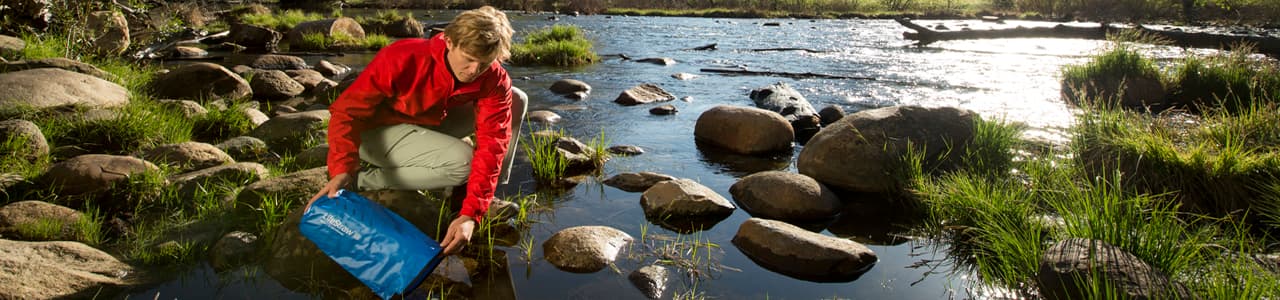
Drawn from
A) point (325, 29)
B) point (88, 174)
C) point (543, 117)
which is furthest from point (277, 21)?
point (88, 174)

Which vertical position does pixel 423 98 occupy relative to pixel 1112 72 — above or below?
above

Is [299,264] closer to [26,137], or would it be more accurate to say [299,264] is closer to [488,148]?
[488,148]

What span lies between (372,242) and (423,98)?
2.29ft

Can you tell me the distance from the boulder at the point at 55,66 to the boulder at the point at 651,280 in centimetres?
637

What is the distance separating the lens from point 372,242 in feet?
9.99

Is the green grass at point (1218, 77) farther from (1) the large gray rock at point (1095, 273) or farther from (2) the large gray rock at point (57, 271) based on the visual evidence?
(2) the large gray rock at point (57, 271)

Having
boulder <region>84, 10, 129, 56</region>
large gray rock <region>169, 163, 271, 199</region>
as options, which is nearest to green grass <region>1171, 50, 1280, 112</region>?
large gray rock <region>169, 163, 271, 199</region>

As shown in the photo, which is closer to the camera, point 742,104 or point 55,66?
point 55,66

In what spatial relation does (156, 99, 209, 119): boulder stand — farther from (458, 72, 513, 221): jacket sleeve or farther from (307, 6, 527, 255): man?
(458, 72, 513, 221): jacket sleeve

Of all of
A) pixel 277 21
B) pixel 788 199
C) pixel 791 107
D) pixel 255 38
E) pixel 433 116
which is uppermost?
pixel 277 21

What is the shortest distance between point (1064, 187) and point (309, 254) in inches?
167

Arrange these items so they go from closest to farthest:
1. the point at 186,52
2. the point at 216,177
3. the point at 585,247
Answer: the point at 585,247 → the point at 216,177 → the point at 186,52

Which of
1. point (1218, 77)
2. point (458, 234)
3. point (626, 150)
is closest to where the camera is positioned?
point (458, 234)

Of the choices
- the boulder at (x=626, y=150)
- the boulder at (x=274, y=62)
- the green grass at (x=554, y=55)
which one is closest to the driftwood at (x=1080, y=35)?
the green grass at (x=554, y=55)
